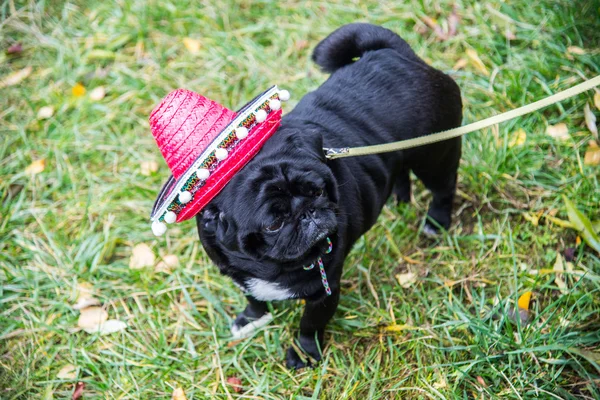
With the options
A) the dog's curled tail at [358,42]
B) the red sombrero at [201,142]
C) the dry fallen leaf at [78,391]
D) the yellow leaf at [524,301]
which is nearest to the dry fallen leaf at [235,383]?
the dry fallen leaf at [78,391]

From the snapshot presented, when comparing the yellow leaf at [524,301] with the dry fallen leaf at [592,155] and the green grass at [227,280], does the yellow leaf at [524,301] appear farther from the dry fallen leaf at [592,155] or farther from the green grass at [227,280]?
the dry fallen leaf at [592,155]

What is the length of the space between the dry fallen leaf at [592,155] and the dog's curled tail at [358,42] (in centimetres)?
165

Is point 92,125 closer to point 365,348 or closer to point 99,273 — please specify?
point 99,273

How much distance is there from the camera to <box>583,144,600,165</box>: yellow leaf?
369 centimetres

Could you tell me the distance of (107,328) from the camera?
3.46 m

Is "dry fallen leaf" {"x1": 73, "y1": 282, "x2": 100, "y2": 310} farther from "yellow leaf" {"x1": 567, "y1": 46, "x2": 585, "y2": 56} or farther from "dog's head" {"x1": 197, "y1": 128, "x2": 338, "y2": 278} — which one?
"yellow leaf" {"x1": 567, "y1": 46, "x2": 585, "y2": 56}

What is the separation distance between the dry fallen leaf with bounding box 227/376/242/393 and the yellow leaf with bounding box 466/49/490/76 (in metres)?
3.15

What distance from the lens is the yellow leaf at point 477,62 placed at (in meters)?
4.29

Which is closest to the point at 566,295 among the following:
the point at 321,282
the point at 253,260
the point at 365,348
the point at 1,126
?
the point at 365,348

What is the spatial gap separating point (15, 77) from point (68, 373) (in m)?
3.17

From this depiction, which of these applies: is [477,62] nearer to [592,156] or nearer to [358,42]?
[592,156]

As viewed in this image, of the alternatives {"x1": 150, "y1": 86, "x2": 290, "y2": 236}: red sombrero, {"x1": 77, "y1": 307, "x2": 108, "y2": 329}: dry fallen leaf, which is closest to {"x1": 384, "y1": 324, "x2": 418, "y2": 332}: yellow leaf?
{"x1": 150, "y1": 86, "x2": 290, "y2": 236}: red sombrero

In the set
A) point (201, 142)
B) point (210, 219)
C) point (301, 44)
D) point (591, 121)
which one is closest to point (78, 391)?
point (210, 219)

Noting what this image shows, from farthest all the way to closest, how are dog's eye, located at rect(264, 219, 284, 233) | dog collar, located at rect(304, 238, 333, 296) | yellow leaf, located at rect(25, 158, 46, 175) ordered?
1. yellow leaf, located at rect(25, 158, 46, 175)
2. dog collar, located at rect(304, 238, 333, 296)
3. dog's eye, located at rect(264, 219, 284, 233)
